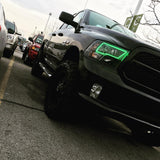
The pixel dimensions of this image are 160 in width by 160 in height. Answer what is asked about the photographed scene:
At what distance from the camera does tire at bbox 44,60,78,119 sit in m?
2.47

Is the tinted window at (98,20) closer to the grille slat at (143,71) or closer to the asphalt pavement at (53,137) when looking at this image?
the grille slat at (143,71)

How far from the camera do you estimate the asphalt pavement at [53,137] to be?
2.06 meters

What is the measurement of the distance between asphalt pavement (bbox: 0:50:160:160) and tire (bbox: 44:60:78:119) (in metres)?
0.20

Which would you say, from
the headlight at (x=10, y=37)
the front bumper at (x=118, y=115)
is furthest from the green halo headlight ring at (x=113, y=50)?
the headlight at (x=10, y=37)

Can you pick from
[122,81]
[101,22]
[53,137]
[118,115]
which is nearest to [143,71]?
[122,81]

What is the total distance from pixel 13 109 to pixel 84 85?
1.25 metres

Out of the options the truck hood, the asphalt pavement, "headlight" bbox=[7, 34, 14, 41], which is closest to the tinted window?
the truck hood

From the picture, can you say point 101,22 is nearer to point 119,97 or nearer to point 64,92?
point 64,92

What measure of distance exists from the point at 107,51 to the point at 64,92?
0.76 m

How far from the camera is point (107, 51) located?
91.8 inches

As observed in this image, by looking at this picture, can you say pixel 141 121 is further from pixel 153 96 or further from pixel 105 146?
pixel 105 146

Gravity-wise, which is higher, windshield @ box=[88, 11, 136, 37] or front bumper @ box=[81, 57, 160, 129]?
windshield @ box=[88, 11, 136, 37]

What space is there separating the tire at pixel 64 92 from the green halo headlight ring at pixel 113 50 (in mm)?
439

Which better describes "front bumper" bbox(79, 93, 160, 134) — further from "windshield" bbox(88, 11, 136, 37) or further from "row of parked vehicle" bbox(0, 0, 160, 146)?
"windshield" bbox(88, 11, 136, 37)
